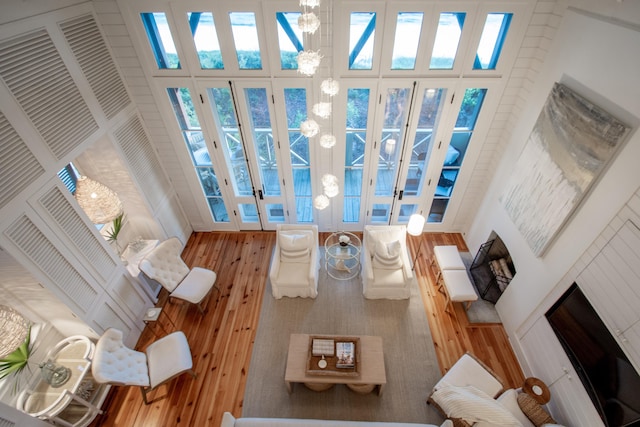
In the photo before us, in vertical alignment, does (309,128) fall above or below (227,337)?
above

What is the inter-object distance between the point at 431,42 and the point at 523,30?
41.9 inches

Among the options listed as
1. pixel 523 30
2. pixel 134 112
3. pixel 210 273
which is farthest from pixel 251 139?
pixel 523 30

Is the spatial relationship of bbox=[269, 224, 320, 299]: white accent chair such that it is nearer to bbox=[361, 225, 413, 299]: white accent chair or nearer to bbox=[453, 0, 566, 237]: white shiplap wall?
bbox=[361, 225, 413, 299]: white accent chair

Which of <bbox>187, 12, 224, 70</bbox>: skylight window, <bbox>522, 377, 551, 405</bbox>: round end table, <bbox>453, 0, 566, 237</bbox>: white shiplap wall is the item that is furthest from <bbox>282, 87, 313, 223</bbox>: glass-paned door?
<bbox>522, 377, 551, 405</bbox>: round end table

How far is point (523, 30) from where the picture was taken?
3.60 meters

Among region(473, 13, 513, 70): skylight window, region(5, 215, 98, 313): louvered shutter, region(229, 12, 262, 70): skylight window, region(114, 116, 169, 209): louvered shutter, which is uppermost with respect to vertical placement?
region(473, 13, 513, 70): skylight window

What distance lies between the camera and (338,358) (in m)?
3.48

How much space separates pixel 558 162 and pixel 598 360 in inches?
77.1

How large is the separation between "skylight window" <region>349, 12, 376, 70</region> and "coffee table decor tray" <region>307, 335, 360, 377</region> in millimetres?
3452

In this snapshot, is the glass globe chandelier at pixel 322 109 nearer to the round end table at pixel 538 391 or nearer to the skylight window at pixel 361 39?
the skylight window at pixel 361 39

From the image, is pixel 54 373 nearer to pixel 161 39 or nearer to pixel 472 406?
pixel 161 39

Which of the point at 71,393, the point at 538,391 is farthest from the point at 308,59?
the point at 71,393

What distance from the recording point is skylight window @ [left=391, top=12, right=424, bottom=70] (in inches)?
141

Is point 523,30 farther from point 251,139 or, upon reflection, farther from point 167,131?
point 167,131
